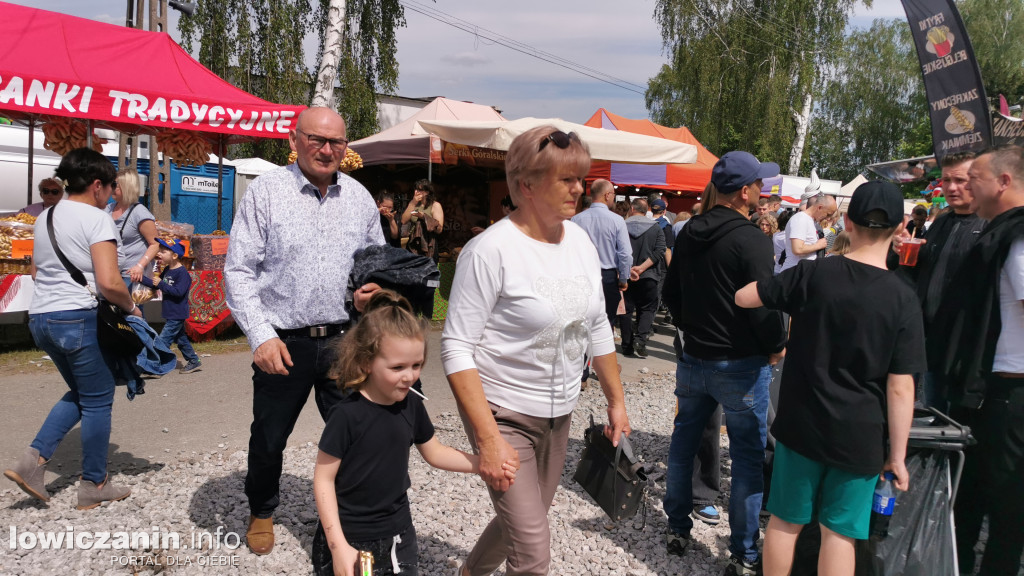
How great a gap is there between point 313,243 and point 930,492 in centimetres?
264

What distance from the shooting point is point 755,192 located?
303cm

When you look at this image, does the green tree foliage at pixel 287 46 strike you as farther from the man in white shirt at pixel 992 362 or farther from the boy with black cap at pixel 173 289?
the man in white shirt at pixel 992 362

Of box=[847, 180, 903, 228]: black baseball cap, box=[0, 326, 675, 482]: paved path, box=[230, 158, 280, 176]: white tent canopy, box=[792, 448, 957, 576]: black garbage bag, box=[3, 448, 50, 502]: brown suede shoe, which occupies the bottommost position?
box=[0, 326, 675, 482]: paved path

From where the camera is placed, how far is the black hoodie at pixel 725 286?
2.88m

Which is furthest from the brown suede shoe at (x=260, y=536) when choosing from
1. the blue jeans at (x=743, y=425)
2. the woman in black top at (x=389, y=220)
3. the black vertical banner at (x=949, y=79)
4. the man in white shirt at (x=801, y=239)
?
the woman in black top at (x=389, y=220)

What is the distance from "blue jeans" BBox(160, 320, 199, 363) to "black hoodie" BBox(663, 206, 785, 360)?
485cm

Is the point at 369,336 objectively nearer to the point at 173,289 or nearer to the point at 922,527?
the point at 922,527

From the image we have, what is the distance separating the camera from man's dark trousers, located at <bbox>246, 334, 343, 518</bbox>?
281 centimetres

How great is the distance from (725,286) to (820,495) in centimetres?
95

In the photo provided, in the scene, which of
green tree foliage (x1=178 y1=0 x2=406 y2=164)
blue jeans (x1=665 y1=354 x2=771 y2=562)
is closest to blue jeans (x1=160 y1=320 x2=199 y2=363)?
blue jeans (x1=665 y1=354 x2=771 y2=562)

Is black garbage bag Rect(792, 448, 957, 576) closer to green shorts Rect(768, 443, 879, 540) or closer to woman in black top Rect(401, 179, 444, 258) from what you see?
green shorts Rect(768, 443, 879, 540)

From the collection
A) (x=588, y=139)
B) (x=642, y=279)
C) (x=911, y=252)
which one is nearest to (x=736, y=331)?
(x=911, y=252)

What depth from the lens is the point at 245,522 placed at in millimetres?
3314

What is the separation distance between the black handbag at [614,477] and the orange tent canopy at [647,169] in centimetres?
780
